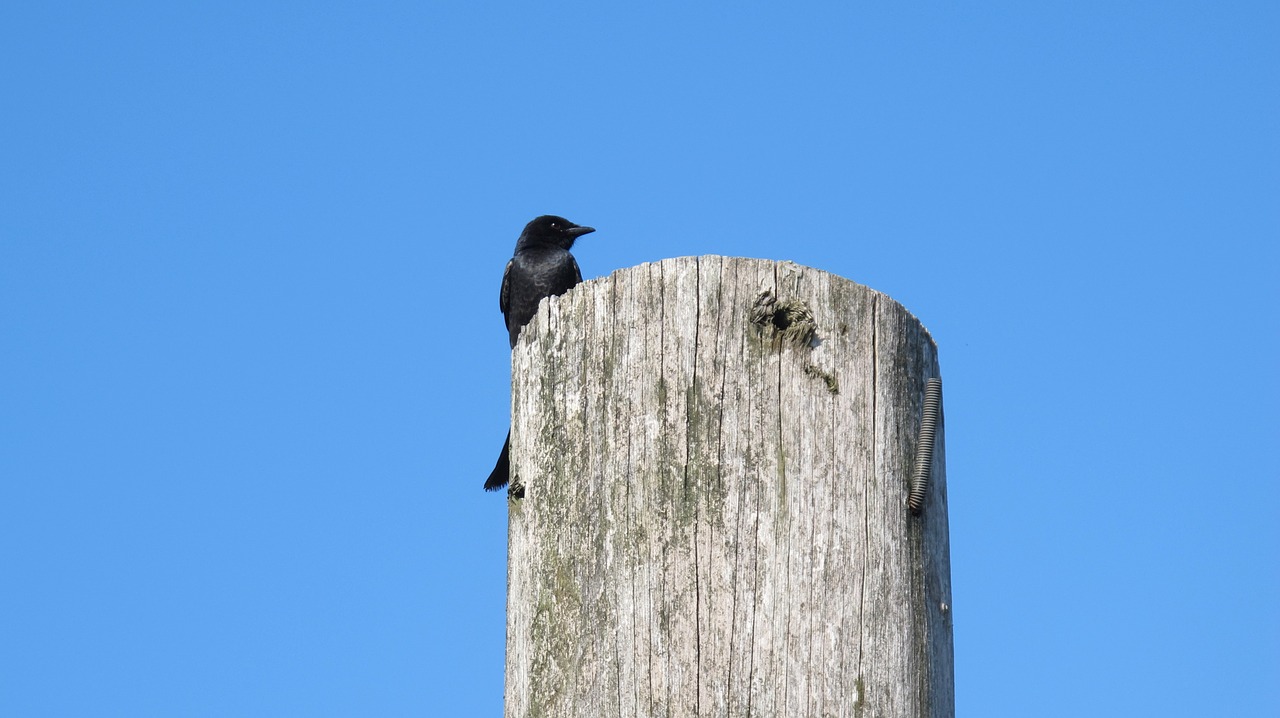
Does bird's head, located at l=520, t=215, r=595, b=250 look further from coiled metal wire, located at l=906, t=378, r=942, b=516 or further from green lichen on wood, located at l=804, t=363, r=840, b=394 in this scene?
green lichen on wood, located at l=804, t=363, r=840, b=394

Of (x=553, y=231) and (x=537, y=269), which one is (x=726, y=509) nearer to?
(x=537, y=269)

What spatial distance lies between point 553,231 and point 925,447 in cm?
524

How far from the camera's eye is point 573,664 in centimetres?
242

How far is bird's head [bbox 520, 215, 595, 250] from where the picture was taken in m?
7.62

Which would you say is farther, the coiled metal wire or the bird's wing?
the bird's wing

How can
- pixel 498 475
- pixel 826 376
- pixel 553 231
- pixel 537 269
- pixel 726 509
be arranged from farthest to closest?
1. pixel 553 231
2. pixel 537 269
3. pixel 498 475
4. pixel 826 376
5. pixel 726 509

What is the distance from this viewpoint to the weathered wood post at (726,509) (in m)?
2.36

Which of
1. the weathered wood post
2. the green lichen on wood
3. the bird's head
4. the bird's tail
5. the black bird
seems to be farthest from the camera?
the bird's head

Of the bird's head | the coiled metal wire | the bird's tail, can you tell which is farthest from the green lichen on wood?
the bird's head

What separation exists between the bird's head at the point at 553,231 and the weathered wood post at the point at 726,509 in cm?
498

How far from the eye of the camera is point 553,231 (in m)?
7.66

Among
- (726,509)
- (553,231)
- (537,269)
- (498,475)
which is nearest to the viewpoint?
(726,509)

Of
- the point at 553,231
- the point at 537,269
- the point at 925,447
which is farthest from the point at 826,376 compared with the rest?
the point at 553,231

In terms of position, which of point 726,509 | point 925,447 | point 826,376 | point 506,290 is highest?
point 506,290
